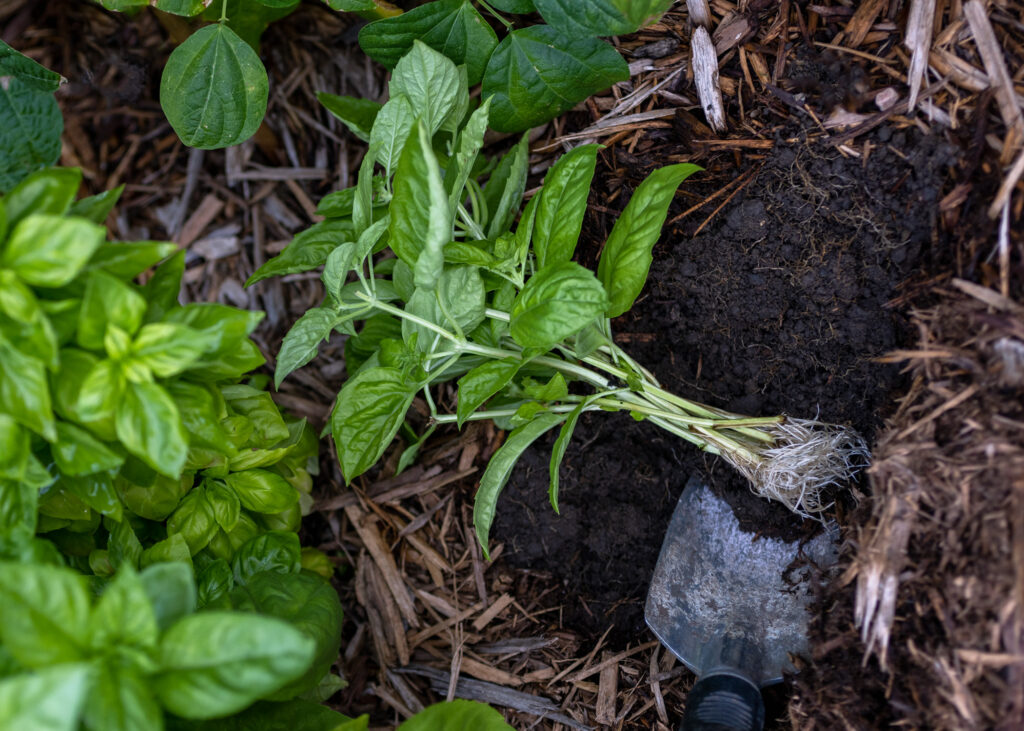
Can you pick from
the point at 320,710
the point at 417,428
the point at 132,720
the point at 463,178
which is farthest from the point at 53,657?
the point at 417,428

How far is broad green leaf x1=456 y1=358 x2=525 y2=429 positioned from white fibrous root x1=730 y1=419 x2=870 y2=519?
48cm

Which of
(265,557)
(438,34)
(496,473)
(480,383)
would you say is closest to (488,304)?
(480,383)

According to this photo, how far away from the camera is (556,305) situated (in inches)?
44.7

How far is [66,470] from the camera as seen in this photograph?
1.03m

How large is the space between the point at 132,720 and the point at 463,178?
2.89 ft

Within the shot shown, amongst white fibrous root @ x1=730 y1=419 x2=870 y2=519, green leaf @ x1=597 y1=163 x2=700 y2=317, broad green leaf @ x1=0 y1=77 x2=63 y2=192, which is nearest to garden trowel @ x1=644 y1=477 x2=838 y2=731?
white fibrous root @ x1=730 y1=419 x2=870 y2=519

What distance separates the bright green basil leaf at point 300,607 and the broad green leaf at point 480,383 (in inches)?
17.7

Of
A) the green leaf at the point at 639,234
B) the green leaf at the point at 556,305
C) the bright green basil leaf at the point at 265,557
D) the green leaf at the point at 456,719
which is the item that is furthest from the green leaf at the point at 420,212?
the green leaf at the point at 456,719

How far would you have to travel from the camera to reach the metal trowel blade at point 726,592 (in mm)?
1428

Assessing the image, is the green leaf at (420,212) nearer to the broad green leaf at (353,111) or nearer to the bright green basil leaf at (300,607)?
the broad green leaf at (353,111)

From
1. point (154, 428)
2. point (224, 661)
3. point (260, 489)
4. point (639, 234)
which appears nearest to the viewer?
point (224, 661)

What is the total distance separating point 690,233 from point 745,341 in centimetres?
24

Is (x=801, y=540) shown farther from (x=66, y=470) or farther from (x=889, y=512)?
(x=66, y=470)

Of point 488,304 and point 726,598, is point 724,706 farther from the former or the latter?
point 488,304
